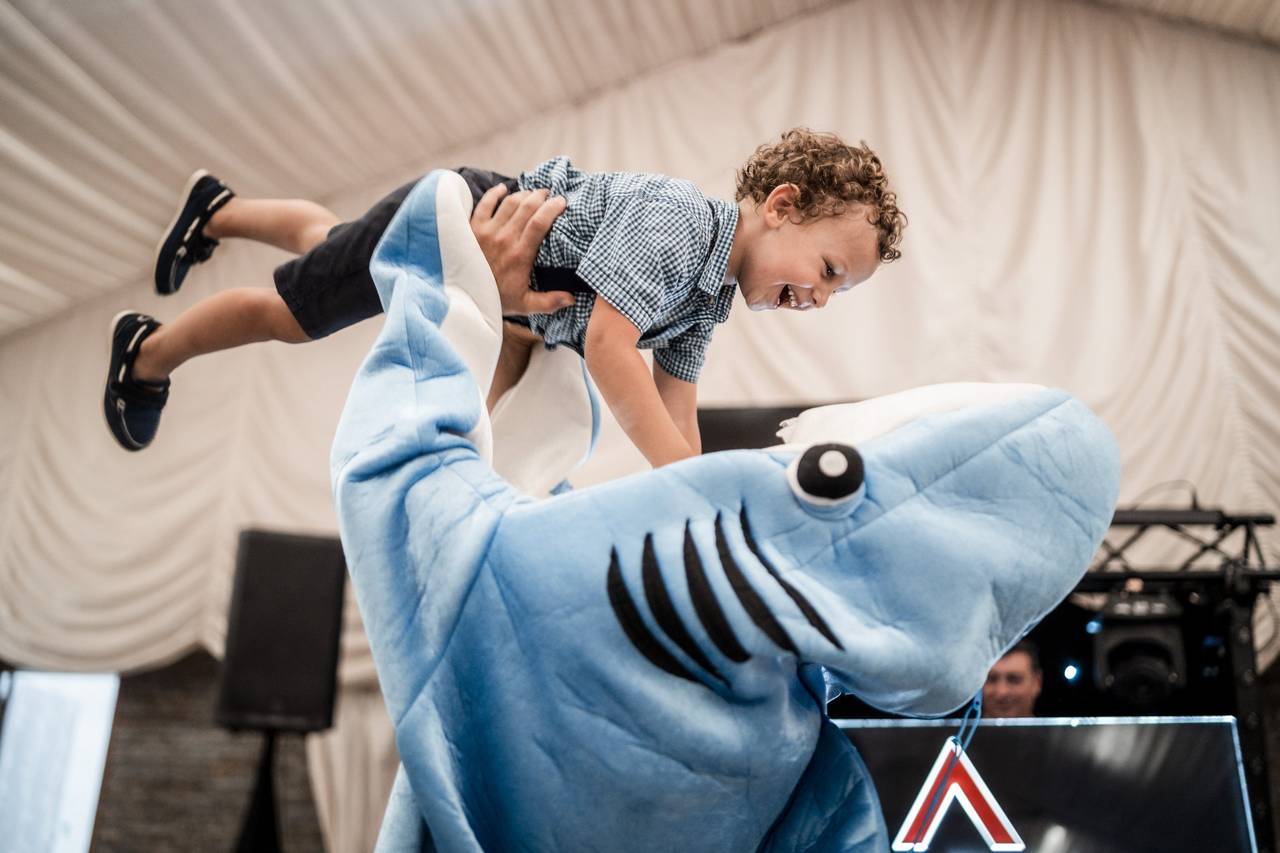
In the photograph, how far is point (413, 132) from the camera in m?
3.89

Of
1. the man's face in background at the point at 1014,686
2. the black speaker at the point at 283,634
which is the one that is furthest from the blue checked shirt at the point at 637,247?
the black speaker at the point at 283,634

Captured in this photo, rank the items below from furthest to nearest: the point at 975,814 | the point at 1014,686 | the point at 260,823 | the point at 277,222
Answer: the point at 260,823
the point at 1014,686
the point at 975,814
the point at 277,222

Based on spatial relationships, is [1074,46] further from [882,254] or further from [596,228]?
[596,228]

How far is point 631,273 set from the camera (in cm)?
95

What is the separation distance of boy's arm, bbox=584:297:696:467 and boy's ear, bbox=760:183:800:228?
248 millimetres

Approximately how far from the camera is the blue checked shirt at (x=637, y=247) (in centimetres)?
96

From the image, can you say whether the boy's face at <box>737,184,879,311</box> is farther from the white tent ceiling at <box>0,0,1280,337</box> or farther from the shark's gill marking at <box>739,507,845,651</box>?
the white tent ceiling at <box>0,0,1280,337</box>

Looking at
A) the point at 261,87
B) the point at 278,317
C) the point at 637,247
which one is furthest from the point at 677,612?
the point at 261,87

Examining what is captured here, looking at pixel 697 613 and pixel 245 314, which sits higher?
pixel 245 314

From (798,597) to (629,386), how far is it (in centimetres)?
41

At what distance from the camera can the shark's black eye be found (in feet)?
1.72

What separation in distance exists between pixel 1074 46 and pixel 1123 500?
6.39 feet


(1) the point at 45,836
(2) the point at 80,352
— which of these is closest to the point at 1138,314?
(2) the point at 80,352

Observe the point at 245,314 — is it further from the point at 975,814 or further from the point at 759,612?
the point at 975,814
